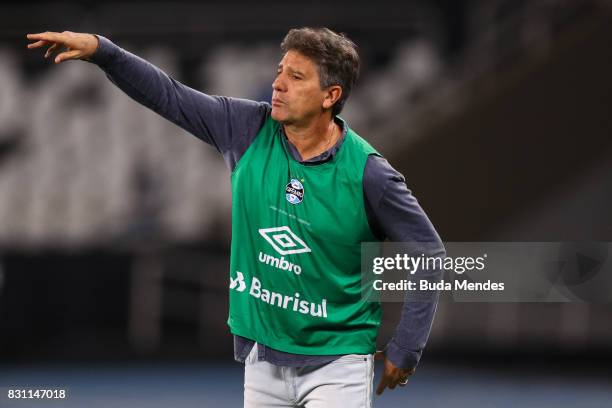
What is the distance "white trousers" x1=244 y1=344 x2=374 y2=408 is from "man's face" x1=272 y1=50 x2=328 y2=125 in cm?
82

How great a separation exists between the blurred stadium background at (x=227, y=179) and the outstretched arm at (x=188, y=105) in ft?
15.4

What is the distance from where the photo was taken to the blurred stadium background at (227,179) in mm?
9852

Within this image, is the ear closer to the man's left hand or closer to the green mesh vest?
the green mesh vest

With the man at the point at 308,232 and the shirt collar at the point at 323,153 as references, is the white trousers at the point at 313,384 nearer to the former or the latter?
the man at the point at 308,232

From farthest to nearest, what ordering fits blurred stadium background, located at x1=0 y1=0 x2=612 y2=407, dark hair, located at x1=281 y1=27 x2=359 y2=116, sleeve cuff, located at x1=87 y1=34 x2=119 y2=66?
blurred stadium background, located at x1=0 y1=0 x2=612 y2=407 → dark hair, located at x1=281 y1=27 x2=359 y2=116 → sleeve cuff, located at x1=87 y1=34 x2=119 y2=66

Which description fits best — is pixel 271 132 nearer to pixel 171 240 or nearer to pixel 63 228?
pixel 171 240

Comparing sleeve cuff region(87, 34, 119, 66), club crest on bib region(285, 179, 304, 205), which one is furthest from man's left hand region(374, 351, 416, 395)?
sleeve cuff region(87, 34, 119, 66)

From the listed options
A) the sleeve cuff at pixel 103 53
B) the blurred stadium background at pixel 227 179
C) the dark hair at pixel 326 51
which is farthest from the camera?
the blurred stadium background at pixel 227 179

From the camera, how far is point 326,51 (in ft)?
12.2

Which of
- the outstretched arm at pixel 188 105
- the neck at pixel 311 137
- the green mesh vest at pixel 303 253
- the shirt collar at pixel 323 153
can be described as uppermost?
the outstretched arm at pixel 188 105

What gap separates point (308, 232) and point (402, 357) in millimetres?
539

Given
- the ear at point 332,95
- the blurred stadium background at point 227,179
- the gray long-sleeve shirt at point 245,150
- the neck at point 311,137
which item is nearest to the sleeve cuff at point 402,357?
the gray long-sleeve shirt at point 245,150

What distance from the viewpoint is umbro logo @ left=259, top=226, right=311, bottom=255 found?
3693 mm

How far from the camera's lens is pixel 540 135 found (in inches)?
423
